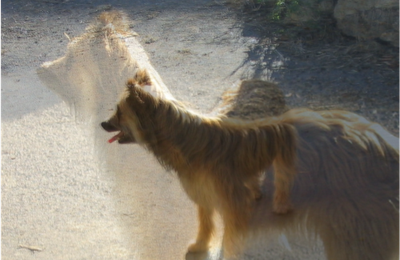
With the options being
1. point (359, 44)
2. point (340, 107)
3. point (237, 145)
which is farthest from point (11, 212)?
point (359, 44)

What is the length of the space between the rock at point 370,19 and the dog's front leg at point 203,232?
1.40 m

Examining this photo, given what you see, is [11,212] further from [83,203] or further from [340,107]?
[340,107]

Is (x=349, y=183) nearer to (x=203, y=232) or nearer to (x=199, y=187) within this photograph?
(x=199, y=187)

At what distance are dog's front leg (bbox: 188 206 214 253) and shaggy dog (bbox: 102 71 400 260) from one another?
374mm

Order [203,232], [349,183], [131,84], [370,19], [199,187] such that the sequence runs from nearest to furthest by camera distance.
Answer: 1. [349,183]
2. [131,84]
3. [199,187]
4. [203,232]
5. [370,19]

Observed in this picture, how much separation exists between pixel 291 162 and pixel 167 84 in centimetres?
97

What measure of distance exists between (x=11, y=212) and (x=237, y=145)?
2065 mm

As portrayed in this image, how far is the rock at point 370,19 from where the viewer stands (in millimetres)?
2643

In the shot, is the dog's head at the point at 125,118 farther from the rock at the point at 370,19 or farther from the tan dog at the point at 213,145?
the rock at the point at 370,19

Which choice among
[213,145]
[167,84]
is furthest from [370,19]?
[213,145]

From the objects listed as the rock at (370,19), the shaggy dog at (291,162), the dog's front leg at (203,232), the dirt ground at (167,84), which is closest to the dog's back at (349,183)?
the shaggy dog at (291,162)

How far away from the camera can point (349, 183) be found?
1.80 metres

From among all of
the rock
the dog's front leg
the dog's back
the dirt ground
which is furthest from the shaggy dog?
the rock

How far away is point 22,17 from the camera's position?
148 inches
